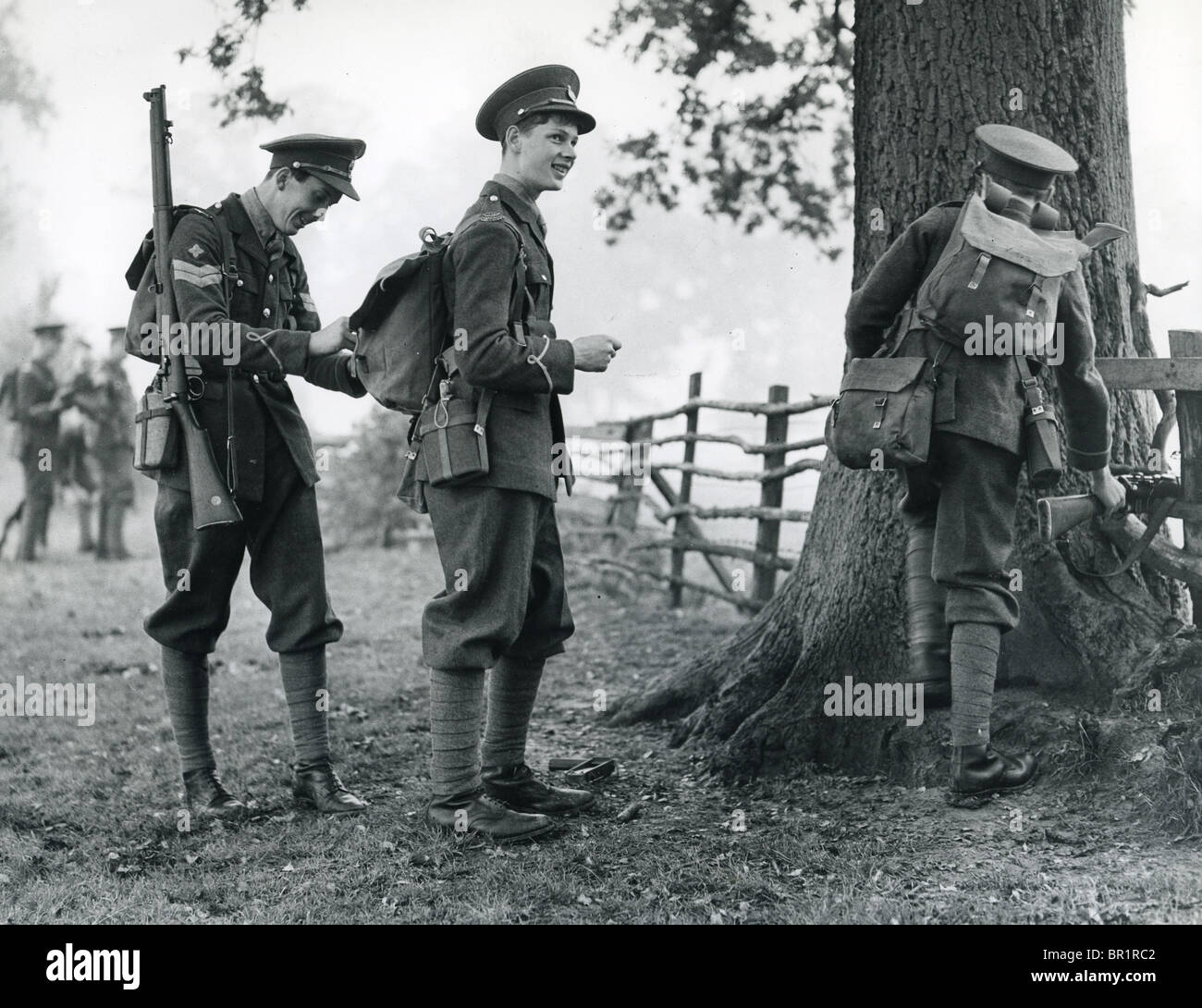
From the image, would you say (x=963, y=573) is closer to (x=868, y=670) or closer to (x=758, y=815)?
(x=868, y=670)

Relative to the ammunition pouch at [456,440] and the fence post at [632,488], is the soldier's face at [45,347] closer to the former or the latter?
the fence post at [632,488]

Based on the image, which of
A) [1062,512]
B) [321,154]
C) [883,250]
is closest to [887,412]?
[1062,512]

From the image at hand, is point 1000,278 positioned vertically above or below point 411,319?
above

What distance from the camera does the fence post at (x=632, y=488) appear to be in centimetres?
1011

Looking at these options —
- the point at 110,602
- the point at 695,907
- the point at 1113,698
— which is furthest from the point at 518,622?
the point at 110,602

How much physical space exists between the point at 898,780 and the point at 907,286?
5.37 ft

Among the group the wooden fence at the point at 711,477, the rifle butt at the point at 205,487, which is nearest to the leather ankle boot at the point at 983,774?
the rifle butt at the point at 205,487

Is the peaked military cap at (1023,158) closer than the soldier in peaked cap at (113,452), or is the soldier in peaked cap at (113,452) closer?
the peaked military cap at (1023,158)

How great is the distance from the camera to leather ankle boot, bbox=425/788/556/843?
3748mm

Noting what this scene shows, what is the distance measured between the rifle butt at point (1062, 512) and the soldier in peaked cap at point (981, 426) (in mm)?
133

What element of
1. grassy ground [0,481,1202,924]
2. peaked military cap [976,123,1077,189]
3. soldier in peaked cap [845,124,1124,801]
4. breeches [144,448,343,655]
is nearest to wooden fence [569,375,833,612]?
grassy ground [0,481,1202,924]

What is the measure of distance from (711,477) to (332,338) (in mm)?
5494

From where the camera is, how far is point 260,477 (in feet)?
13.5

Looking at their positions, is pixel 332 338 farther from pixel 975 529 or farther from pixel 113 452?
pixel 113 452
